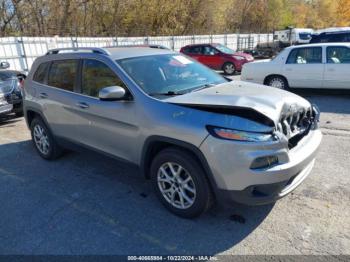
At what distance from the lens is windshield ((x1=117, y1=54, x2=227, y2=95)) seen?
340 cm

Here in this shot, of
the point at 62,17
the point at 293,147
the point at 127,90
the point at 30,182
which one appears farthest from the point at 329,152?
the point at 62,17

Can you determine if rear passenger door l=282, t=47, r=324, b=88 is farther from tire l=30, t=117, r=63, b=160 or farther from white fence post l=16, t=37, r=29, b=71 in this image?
white fence post l=16, t=37, r=29, b=71

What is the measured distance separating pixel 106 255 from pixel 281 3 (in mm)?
50649

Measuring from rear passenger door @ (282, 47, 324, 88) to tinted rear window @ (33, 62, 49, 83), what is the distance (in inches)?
257

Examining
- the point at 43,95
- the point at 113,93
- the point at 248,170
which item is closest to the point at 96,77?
the point at 113,93

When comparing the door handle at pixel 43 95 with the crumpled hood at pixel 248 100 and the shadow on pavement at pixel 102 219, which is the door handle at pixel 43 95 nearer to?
the shadow on pavement at pixel 102 219

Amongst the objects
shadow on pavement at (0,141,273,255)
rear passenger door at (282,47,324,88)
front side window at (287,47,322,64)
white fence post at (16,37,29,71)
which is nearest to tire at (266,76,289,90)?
rear passenger door at (282,47,324,88)

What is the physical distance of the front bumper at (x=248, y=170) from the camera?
2570mm

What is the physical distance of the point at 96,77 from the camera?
12.5ft

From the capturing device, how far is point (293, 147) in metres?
2.91

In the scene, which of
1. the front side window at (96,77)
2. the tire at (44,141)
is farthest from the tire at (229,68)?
the front side window at (96,77)

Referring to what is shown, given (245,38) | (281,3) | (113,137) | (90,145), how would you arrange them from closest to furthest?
(113,137) < (90,145) < (245,38) < (281,3)

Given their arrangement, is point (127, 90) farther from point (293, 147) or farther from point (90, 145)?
point (293, 147)

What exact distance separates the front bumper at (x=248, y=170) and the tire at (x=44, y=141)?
117 inches
